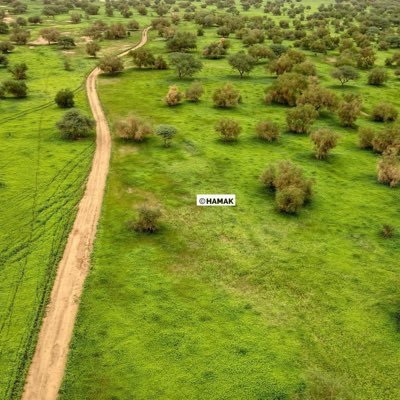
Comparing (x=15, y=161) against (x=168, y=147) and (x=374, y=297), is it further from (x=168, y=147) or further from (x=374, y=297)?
(x=374, y=297)

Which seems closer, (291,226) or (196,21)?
(291,226)

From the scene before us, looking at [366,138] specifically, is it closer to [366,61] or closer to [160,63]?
[366,61]

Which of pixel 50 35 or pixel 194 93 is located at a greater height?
pixel 50 35

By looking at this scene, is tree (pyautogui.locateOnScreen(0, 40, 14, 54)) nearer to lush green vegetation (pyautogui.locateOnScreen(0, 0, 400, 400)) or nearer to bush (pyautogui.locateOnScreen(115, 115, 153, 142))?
lush green vegetation (pyautogui.locateOnScreen(0, 0, 400, 400))

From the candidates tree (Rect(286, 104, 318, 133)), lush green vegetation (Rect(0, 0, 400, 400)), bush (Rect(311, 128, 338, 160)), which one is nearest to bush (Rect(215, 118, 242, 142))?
lush green vegetation (Rect(0, 0, 400, 400))

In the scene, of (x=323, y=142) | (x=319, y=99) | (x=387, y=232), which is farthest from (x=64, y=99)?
(x=387, y=232)

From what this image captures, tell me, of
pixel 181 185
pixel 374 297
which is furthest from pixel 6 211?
pixel 374 297

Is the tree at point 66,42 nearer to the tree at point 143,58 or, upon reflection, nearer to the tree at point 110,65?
the tree at point 143,58
